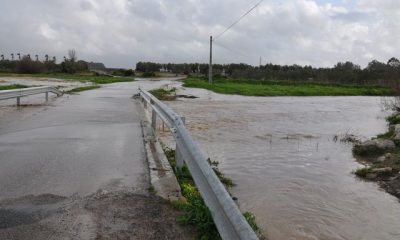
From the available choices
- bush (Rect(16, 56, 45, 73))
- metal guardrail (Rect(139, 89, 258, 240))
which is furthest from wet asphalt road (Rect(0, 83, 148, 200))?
bush (Rect(16, 56, 45, 73))

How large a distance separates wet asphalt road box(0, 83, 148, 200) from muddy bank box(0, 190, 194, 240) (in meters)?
0.40

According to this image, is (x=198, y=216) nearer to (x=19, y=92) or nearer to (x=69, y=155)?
(x=69, y=155)

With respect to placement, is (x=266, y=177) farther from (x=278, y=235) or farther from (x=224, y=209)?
(x=224, y=209)

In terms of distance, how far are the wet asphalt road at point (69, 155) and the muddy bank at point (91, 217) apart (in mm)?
398

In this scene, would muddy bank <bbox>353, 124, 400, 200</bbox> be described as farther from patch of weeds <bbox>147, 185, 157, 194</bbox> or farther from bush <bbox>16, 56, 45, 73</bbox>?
bush <bbox>16, 56, 45, 73</bbox>

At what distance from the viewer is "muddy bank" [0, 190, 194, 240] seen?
15.0ft

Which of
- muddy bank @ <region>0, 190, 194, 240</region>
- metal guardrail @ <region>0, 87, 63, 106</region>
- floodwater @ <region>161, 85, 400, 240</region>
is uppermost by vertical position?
metal guardrail @ <region>0, 87, 63, 106</region>

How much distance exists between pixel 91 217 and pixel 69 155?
3.63 metres

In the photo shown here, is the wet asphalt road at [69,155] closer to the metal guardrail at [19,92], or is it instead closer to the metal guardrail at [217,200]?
the metal guardrail at [217,200]

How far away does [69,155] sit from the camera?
845 centimetres

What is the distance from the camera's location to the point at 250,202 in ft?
24.0

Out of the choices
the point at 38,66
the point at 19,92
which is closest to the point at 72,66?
the point at 38,66

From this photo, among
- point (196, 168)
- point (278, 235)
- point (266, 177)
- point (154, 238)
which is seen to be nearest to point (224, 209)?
point (154, 238)

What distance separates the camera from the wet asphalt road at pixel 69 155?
637cm
